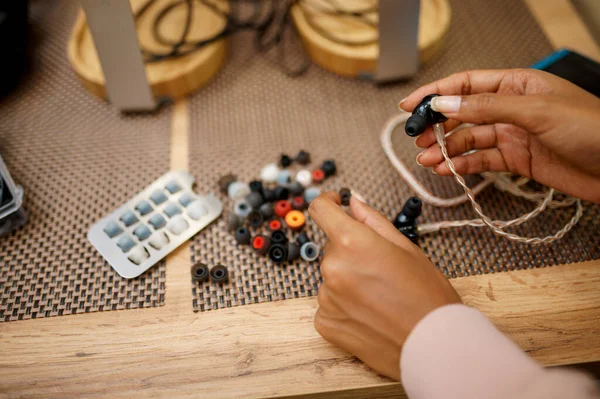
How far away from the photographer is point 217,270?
656mm

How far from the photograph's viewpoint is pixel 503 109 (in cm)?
55

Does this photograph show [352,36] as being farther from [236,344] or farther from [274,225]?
[236,344]

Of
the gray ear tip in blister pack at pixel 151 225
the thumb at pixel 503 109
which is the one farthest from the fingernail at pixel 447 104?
the gray ear tip in blister pack at pixel 151 225

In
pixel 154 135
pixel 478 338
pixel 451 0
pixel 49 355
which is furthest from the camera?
pixel 451 0

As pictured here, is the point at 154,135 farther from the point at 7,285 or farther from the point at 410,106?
the point at 410,106

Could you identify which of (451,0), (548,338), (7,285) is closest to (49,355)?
(7,285)

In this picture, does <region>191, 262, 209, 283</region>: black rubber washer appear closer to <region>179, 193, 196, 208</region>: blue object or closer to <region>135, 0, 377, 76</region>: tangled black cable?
<region>179, 193, 196, 208</region>: blue object

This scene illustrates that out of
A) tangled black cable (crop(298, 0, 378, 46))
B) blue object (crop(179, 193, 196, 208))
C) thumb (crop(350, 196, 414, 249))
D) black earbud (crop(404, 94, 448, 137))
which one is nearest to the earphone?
black earbud (crop(404, 94, 448, 137))

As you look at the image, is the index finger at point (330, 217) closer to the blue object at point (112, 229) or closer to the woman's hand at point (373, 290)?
the woman's hand at point (373, 290)

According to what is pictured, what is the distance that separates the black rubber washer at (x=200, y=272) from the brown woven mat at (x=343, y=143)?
0.01 meters

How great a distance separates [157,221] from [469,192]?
0.44m

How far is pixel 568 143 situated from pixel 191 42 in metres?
0.66

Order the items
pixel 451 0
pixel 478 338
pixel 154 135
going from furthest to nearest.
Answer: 1. pixel 451 0
2. pixel 154 135
3. pixel 478 338

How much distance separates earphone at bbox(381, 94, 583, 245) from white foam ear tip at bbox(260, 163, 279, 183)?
0.19 metres
